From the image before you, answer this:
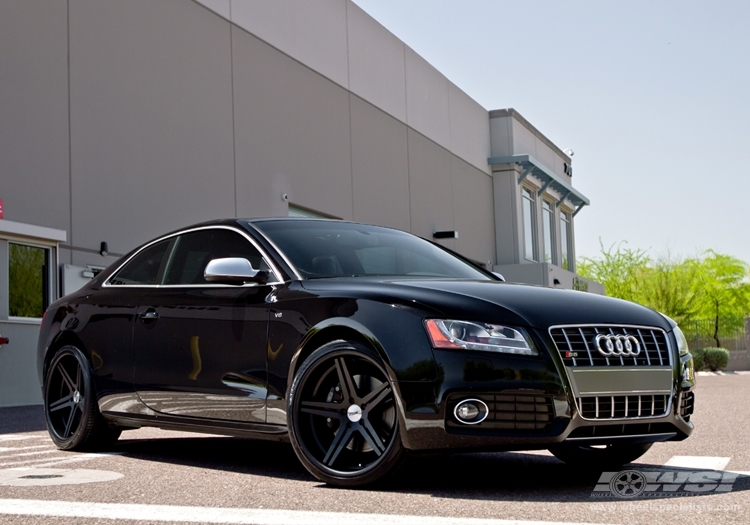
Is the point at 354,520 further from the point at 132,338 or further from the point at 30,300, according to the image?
the point at 30,300

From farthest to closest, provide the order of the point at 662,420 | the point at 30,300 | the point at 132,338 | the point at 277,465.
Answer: the point at 30,300
the point at 132,338
the point at 277,465
the point at 662,420

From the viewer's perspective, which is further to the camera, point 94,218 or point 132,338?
point 94,218

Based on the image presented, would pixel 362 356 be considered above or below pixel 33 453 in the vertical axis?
above

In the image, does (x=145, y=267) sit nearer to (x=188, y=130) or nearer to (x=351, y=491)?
(x=351, y=491)

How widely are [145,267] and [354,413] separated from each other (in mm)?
2426

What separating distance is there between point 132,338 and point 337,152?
19.9 m

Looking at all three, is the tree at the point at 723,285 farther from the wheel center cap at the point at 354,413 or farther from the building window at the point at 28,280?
the wheel center cap at the point at 354,413

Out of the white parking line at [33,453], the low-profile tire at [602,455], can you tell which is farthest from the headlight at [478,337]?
the white parking line at [33,453]

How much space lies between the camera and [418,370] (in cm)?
491

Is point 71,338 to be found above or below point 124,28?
below

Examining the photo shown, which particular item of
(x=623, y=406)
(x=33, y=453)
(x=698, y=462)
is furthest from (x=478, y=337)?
(x=33, y=453)

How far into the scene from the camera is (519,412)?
489 centimetres

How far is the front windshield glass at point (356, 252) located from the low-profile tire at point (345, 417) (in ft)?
2.28

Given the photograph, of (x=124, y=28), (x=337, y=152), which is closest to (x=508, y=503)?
(x=124, y=28)
